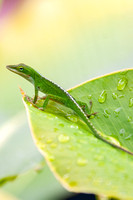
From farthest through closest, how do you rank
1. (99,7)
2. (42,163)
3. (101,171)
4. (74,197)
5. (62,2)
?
(62,2), (99,7), (74,197), (42,163), (101,171)

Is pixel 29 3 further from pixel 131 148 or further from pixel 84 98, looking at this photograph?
pixel 131 148

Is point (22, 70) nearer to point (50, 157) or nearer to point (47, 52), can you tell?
point (47, 52)

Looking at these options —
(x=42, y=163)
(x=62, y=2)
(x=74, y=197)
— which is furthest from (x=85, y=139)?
(x=62, y=2)

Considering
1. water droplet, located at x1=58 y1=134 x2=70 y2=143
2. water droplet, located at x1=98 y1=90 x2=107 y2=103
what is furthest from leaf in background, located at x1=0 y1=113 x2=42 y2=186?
water droplet, located at x1=58 y1=134 x2=70 y2=143

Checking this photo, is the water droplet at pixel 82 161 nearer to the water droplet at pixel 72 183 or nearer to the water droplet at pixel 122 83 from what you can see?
the water droplet at pixel 72 183

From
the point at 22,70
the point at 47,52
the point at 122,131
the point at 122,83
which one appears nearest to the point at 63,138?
the point at 122,131

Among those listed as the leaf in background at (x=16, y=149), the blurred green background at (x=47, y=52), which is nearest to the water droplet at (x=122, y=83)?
the blurred green background at (x=47, y=52)
